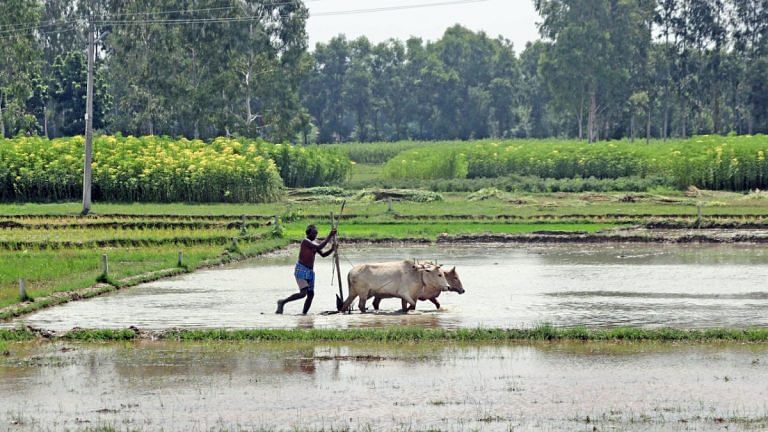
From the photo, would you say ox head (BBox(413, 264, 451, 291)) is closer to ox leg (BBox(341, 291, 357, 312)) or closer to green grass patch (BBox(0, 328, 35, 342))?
ox leg (BBox(341, 291, 357, 312))

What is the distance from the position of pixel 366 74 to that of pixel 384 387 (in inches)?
4187

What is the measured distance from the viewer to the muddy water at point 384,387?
11367mm

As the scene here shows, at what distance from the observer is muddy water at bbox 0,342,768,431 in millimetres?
11367

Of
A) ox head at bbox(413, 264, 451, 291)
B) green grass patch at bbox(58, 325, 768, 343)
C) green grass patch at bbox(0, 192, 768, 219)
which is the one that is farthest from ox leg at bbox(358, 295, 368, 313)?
green grass patch at bbox(0, 192, 768, 219)

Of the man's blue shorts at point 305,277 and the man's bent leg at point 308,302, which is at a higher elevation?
the man's blue shorts at point 305,277

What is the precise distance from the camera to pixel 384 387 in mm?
12977

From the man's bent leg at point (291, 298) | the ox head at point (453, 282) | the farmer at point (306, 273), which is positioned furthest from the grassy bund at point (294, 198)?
the ox head at point (453, 282)

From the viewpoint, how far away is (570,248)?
31906 mm

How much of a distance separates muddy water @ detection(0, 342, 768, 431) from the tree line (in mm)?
51130

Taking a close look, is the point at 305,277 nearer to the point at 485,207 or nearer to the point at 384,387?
the point at 384,387

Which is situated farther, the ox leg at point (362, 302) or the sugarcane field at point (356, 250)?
the ox leg at point (362, 302)

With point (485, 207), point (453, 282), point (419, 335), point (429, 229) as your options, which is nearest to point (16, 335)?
point (419, 335)

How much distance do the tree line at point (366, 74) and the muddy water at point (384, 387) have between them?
5113 cm

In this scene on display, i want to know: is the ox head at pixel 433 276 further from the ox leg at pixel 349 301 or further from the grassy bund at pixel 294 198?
the grassy bund at pixel 294 198
